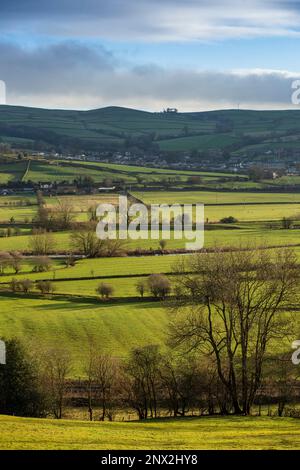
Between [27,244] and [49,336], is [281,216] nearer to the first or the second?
[27,244]

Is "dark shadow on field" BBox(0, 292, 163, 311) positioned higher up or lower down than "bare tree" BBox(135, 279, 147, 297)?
lower down

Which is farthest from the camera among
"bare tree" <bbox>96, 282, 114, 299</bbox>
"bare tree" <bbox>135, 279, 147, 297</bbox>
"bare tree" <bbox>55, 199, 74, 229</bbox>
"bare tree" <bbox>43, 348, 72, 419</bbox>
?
"bare tree" <bbox>55, 199, 74, 229</bbox>

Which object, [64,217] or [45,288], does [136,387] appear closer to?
[45,288]

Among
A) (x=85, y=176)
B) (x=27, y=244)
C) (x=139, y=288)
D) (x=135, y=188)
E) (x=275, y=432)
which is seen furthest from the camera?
(x=85, y=176)

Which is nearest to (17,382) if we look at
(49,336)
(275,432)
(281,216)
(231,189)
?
(275,432)

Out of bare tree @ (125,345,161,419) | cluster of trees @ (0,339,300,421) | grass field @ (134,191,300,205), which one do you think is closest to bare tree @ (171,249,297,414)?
cluster of trees @ (0,339,300,421)

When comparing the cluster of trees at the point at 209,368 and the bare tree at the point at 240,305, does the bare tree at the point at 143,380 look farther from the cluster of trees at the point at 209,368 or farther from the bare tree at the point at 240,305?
the bare tree at the point at 240,305

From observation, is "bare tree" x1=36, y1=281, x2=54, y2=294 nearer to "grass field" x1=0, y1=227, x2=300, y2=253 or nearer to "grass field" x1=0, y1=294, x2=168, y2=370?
"grass field" x1=0, y1=294, x2=168, y2=370

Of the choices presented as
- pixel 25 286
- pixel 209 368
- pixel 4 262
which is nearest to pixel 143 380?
pixel 209 368

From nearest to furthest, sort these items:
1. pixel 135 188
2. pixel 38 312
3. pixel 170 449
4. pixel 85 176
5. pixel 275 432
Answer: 1. pixel 170 449
2. pixel 275 432
3. pixel 38 312
4. pixel 135 188
5. pixel 85 176
